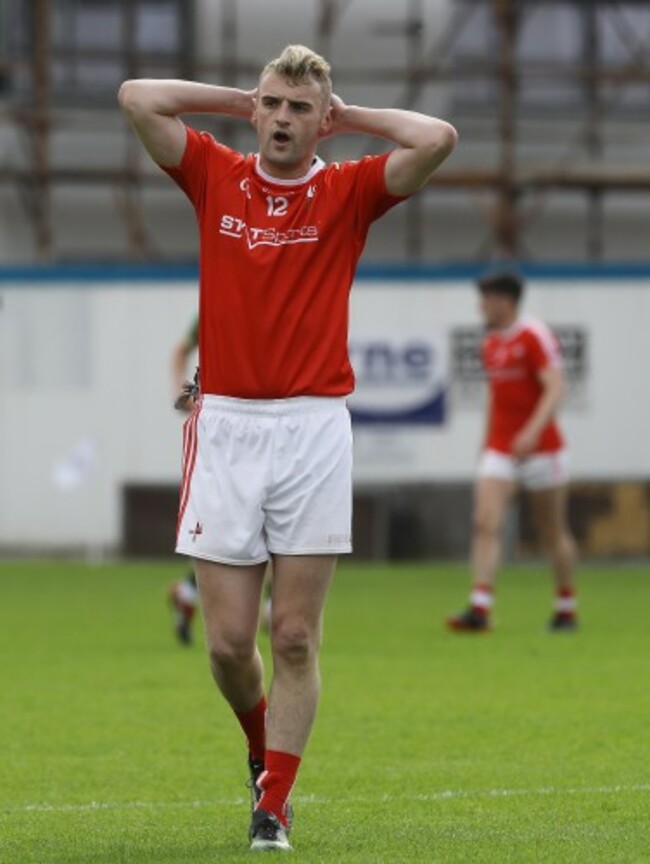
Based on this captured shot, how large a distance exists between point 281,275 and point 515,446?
871 cm

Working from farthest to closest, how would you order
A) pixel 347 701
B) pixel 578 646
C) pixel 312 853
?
pixel 578 646 → pixel 347 701 → pixel 312 853

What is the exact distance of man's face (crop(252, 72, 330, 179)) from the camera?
761cm

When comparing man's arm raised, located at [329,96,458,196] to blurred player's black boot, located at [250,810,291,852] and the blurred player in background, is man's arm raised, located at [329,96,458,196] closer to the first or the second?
blurred player's black boot, located at [250,810,291,852]

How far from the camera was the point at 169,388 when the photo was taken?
84.5ft

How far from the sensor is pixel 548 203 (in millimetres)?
35812

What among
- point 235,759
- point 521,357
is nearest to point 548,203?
point 521,357

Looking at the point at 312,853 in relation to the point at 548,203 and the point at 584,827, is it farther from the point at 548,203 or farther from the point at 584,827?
the point at 548,203

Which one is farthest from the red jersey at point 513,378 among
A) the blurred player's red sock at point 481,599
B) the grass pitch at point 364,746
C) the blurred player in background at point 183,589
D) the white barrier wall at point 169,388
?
the white barrier wall at point 169,388

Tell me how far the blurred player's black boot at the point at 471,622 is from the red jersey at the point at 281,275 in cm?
867

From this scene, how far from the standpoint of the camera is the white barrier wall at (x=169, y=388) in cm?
2536

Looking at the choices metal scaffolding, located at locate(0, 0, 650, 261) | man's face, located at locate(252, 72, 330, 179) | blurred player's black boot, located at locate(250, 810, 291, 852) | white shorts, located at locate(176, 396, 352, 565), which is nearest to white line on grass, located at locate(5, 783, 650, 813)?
blurred player's black boot, located at locate(250, 810, 291, 852)

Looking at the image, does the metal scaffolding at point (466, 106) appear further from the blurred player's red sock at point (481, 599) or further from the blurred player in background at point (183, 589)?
the blurred player in background at point (183, 589)

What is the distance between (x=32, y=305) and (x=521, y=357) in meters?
10.6

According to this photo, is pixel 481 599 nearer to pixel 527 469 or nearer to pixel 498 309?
pixel 527 469
